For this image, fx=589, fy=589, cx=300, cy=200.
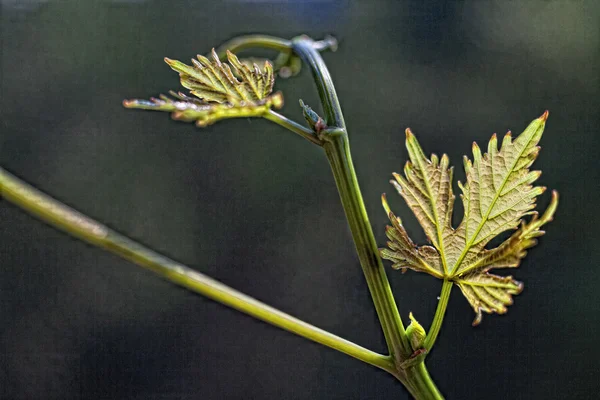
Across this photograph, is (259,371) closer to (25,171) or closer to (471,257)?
(25,171)

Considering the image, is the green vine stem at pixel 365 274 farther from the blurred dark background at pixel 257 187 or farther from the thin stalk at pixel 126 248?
the blurred dark background at pixel 257 187

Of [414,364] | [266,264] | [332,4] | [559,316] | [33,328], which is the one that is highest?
[332,4]

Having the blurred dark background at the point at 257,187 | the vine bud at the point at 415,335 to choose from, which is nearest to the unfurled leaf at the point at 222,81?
the vine bud at the point at 415,335

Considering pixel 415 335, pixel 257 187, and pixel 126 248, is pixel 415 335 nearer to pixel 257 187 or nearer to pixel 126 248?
pixel 126 248

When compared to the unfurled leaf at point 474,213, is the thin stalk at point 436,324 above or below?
below

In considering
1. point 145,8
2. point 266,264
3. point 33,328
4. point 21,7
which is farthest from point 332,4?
point 33,328

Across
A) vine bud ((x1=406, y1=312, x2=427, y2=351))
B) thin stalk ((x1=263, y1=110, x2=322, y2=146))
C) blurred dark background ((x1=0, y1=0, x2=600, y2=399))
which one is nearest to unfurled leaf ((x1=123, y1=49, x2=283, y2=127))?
thin stalk ((x1=263, y1=110, x2=322, y2=146))

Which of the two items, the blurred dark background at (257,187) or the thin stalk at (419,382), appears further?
the blurred dark background at (257,187)
